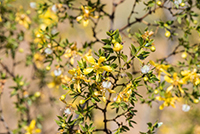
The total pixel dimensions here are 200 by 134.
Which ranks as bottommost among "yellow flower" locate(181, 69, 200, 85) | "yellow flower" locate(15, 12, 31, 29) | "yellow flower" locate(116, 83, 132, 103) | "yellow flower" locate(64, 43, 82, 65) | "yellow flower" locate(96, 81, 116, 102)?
"yellow flower" locate(116, 83, 132, 103)

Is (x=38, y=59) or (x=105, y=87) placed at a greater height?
(x=38, y=59)

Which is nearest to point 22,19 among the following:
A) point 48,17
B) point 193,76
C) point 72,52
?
point 48,17

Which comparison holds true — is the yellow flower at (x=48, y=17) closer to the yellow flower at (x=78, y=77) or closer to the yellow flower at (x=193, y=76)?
the yellow flower at (x=78, y=77)

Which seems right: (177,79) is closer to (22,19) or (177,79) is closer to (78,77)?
(78,77)

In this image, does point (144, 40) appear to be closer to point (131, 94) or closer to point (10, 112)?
point (131, 94)

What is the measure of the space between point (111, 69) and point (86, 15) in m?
0.51

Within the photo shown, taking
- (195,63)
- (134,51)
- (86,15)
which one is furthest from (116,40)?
(195,63)

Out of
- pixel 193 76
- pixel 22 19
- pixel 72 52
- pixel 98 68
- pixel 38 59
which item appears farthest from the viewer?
pixel 38 59

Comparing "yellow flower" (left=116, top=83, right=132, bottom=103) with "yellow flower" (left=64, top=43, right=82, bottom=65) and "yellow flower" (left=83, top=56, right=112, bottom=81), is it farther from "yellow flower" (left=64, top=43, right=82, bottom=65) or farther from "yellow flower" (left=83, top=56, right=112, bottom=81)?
"yellow flower" (left=64, top=43, right=82, bottom=65)

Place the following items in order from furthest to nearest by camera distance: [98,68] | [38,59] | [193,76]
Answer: [38,59], [193,76], [98,68]

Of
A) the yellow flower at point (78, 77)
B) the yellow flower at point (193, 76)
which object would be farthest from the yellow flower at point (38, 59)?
the yellow flower at point (193, 76)

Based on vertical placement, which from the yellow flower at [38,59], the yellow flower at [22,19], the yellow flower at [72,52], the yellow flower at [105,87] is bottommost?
the yellow flower at [105,87]

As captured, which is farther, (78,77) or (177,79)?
(177,79)

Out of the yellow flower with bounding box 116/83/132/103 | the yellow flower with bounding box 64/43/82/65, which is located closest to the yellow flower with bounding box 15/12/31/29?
the yellow flower with bounding box 64/43/82/65
